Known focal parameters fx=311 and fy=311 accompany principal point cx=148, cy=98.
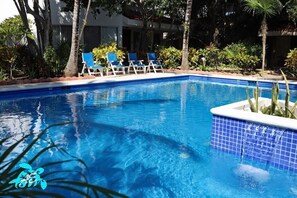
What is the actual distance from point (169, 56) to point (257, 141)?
1346cm

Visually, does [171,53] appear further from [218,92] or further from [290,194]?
[290,194]

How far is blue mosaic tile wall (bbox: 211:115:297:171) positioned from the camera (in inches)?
191

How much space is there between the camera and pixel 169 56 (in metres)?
18.2

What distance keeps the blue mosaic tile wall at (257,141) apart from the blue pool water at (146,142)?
145 millimetres

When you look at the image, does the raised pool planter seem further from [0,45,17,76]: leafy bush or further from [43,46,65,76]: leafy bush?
[43,46,65,76]: leafy bush

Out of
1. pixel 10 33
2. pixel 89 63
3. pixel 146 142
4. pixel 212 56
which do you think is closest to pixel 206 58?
pixel 212 56

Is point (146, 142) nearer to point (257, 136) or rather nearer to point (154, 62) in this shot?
point (257, 136)

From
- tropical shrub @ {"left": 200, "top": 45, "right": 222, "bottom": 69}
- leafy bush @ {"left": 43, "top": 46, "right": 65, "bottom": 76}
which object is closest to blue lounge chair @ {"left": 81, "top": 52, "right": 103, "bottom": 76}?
leafy bush @ {"left": 43, "top": 46, "right": 65, "bottom": 76}

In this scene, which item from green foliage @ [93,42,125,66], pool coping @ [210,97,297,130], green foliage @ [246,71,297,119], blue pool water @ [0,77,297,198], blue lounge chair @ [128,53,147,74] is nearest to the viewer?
blue pool water @ [0,77,297,198]

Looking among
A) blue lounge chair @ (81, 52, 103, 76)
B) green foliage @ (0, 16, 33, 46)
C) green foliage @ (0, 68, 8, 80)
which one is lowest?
green foliage @ (0, 68, 8, 80)

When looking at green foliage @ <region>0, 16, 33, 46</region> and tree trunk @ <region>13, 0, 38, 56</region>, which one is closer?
green foliage @ <region>0, 16, 33, 46</region>

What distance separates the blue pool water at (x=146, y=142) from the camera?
14.6ft

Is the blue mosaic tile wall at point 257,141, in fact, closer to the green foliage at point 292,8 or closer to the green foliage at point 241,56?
the green foliage at point 241,56

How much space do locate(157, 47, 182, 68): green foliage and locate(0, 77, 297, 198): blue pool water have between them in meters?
6.90
